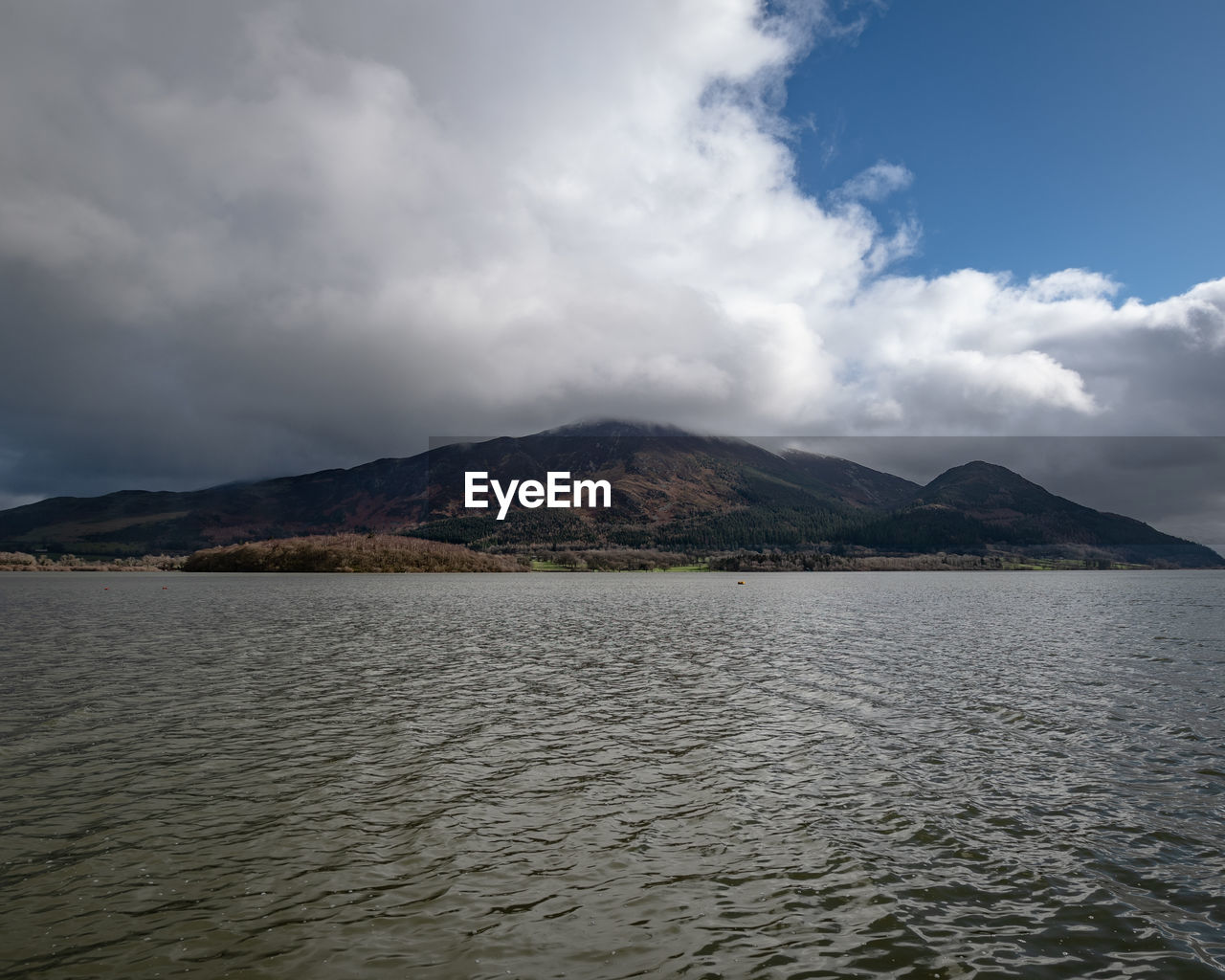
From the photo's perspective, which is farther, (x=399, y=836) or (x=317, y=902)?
(x=399, y=836)

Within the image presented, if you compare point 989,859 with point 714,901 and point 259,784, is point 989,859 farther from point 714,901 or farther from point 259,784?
point 259,784

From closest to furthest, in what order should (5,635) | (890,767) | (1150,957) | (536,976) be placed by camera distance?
1. (536,976)
2. (1150,957)
3. (890,767)
4. (5,635)

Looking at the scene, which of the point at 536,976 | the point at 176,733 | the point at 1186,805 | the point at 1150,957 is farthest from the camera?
the point at 176,733

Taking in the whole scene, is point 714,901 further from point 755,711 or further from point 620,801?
point 755,711

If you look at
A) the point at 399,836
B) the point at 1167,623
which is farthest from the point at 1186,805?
the point at 1167,623

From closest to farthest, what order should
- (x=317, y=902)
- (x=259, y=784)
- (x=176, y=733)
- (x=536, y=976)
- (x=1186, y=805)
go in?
1. (x=536, y=976)
2. (x=317, y=902)
3. (x=1186, y=805)
4. (x=259, y=784)
5. (x=176, y=733)

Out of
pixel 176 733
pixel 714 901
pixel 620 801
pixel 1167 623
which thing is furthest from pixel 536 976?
pixel 1167 623

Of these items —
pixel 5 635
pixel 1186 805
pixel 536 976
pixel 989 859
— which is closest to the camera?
pixel 536 976
